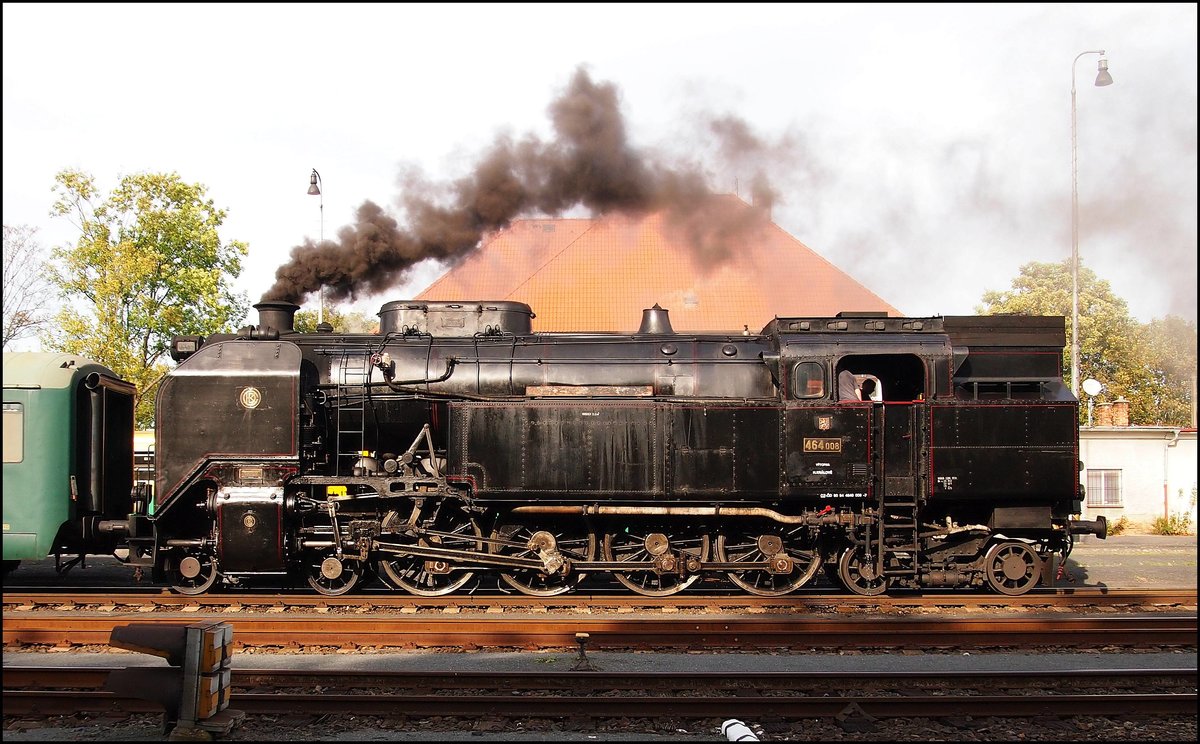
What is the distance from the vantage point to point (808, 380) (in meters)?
10.3

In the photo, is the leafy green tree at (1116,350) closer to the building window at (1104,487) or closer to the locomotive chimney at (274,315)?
the building window at (1104,487)

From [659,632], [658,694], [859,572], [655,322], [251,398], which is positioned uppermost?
[655,322]

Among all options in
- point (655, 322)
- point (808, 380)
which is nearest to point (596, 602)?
point (808, 380)

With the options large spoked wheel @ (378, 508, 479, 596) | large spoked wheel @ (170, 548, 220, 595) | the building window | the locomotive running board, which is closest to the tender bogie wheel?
large spoked wheel @ (378, 508, 479, 596)

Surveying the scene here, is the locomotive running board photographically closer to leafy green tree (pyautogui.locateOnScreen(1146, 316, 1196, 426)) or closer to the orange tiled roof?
the orange tiled roof

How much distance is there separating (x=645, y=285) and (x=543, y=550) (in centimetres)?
2130

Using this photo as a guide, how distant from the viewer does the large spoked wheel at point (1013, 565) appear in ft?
34.4

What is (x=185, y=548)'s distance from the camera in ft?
34.6

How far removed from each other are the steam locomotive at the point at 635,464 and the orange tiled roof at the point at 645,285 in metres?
18.4

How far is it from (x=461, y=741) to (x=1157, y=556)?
15295 mm

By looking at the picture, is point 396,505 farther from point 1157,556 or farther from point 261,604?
point 1157,556

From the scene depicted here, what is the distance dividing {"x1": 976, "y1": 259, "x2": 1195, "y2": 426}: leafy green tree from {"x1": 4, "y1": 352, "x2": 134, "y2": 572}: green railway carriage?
35191 mm

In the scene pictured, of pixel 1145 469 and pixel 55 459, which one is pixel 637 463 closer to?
pixel 55 459

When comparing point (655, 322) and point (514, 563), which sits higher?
point (655, 322)
